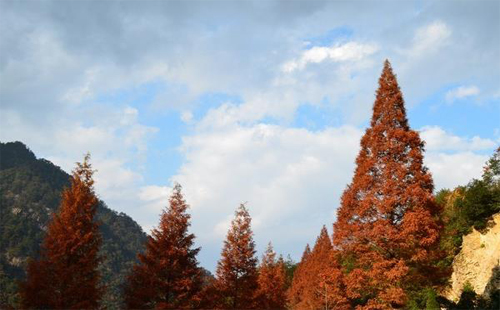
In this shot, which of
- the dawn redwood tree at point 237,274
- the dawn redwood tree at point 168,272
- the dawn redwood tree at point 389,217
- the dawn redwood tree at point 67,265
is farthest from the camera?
the dawn redwood tree at point 237,274

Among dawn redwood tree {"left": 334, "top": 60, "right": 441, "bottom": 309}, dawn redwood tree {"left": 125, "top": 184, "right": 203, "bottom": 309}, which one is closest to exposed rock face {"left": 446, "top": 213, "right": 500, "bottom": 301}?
dawn redwood tree {"left": 334, "top": 60, "right": 441, "bottom": 309}

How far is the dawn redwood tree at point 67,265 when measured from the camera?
917 inches

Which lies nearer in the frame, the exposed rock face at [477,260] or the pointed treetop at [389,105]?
the pointed treetop at [389,105]

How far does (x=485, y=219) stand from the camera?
127 feet

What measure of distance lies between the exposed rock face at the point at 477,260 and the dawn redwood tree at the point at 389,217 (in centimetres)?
1304

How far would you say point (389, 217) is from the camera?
22.1 m

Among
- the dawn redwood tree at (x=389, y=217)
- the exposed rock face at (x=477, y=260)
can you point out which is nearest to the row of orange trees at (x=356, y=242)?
the dawn redwood tree at (x=389, y=217)

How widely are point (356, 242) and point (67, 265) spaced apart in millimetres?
14936

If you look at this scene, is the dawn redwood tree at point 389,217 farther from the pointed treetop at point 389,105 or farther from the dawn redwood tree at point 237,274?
the dawn redwood tree at point 237,274

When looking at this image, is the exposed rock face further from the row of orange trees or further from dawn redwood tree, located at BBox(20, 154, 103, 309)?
dawn redwood tree, located at BBox(20, 154, 103, 309)

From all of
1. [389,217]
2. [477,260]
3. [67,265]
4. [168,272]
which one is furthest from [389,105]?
[477,260]

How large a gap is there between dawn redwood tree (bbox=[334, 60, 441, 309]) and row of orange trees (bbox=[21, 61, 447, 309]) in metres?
0.05

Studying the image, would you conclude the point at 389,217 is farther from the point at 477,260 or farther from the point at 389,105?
the point at 477,260

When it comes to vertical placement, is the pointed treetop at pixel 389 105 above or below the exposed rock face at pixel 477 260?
above
